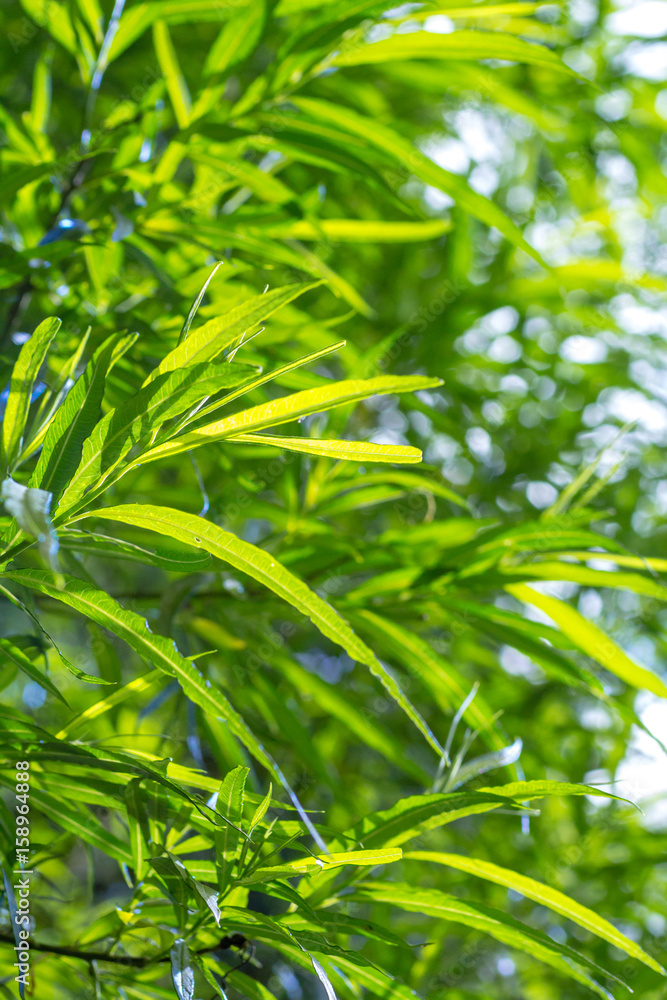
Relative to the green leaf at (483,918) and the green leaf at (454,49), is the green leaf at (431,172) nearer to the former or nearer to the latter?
the green leaf at (454,49)

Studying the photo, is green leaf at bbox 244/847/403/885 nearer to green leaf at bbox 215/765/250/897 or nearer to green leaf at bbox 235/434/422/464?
green leaf at bbox 215/765/250/897

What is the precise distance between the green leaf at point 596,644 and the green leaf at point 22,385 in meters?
0.40

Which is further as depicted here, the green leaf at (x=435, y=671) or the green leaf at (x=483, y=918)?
the green leaf at (x=435, y=671)

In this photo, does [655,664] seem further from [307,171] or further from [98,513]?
[98,513]

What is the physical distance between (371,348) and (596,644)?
0.95 ft

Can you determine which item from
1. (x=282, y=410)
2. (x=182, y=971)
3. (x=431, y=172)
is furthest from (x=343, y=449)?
(x=431, y=172)

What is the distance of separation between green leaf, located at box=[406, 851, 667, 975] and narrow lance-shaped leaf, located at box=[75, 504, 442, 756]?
125 mm

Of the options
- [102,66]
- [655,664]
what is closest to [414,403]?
[102,66]

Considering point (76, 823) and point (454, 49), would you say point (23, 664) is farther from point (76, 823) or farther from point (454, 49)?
point (454, 49)

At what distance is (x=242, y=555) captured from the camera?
0.33 meters

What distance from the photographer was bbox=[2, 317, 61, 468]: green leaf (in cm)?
33

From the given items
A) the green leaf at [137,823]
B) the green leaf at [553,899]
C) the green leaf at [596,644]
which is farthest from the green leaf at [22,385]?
the green leaf at [596,644]

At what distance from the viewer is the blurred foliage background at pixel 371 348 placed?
1.82ft

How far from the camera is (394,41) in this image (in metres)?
0.58
